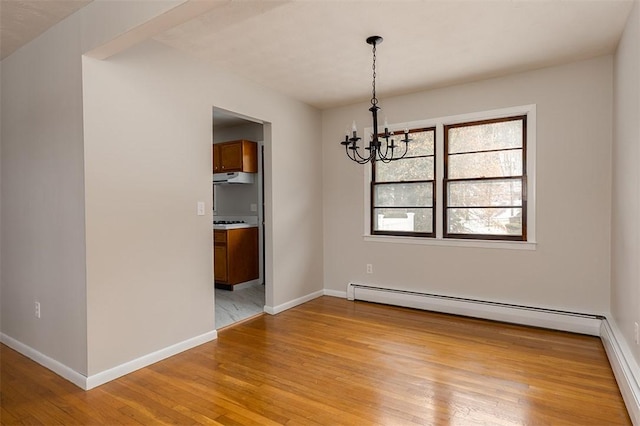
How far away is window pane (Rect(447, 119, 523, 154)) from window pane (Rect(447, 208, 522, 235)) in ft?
2.18

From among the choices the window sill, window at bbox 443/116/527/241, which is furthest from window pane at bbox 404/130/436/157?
the window sill

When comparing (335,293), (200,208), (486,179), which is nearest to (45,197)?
(200,208)

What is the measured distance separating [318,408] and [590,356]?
226 cm

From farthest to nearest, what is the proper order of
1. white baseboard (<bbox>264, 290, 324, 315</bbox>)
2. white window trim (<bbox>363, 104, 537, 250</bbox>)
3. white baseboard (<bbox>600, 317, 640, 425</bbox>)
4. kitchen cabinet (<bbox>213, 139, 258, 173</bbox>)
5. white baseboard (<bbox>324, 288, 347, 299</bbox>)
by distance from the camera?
kitchen cabinet (<bbox>213, 139, 258, 173</bbox>)
white baseboard (<bbox>324, 288, 347, 299</bbox>)
white baseboard (<bbox>264, 290, 324, 315</bbox>)
white window trim (<bbox>363, 104, 537, 250</bbox>)
white baseboard (<bbox>600, 317, 640, 425</bbox>)

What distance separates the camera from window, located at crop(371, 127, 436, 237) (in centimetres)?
440

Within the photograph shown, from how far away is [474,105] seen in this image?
13.1 feet

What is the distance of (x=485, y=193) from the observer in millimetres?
4035

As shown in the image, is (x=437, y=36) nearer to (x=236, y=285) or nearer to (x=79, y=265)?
(x=79, y=265)

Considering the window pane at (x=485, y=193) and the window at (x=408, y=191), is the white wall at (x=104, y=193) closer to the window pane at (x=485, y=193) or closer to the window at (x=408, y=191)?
the window at (x=408, y=191)

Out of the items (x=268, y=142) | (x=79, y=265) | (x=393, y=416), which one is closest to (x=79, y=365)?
(x=79, y=265)

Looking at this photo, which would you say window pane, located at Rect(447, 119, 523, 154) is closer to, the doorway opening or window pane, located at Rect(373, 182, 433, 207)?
window pane, located at Rect(373, 182, 433, 207)

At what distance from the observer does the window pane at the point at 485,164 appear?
3873mm

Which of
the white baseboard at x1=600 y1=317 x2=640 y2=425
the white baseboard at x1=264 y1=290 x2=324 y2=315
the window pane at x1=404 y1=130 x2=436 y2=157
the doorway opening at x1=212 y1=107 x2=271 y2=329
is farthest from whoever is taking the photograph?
the doorway opening at x1=212 y1=107 x2=271 y2=329

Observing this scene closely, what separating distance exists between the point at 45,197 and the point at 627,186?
13.8 feet
